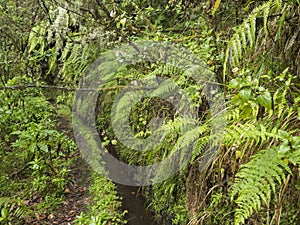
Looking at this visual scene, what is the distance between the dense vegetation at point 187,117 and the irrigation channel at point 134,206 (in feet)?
0.35

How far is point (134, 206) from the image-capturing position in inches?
140

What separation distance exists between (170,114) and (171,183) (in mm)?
664

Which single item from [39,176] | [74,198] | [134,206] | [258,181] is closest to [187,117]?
[258,181]

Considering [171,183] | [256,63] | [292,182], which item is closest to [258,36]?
[256,63]

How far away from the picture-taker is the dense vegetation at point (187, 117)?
5.18 feet

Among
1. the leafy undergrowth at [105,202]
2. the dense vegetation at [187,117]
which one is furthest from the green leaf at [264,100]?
the leafy undergrowth at [105,202]

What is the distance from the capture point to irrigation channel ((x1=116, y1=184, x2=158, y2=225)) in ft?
10.8

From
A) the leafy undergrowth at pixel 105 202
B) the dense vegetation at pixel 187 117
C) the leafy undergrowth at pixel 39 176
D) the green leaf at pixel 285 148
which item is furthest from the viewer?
the leafy undergrowth at pixel 39 176

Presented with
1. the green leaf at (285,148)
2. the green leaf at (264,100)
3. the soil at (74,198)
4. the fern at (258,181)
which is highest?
the green leaf at (264,100)

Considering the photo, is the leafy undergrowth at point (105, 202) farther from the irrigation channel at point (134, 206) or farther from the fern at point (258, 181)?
the fern at point (258, 181)

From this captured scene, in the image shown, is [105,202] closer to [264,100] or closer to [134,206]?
[134,206]

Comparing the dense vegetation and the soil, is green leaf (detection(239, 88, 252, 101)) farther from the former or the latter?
the soil

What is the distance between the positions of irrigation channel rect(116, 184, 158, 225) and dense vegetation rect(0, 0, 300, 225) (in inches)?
4.2

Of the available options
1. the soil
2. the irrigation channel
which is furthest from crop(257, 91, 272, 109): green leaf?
the soil
